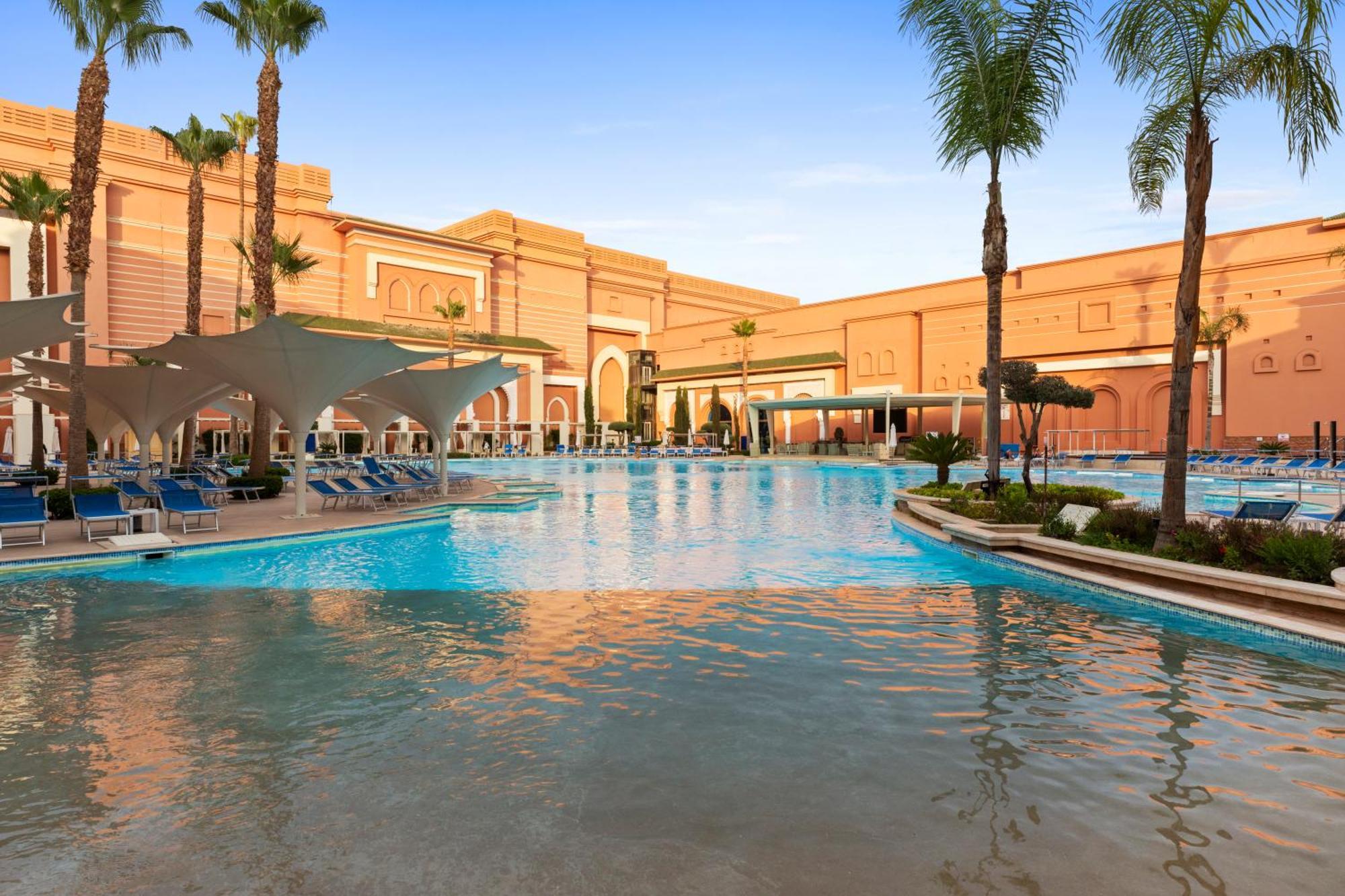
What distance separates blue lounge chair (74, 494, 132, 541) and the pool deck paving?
211 millimetres

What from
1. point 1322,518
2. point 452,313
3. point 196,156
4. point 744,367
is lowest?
point 1322,518

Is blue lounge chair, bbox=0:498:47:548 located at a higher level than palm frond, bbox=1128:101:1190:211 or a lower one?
lower

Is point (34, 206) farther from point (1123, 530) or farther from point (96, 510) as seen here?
point (1123, 530)

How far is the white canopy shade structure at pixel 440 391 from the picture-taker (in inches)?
677

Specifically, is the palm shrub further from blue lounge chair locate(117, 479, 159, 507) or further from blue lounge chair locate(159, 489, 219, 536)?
blue lounge chair locate(117, 479, 159, 507)

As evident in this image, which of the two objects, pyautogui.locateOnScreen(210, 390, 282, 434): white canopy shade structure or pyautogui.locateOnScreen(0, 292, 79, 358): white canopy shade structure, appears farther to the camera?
pyautogui.locateOnScreen(210, 390, 282, 434): white canopy shade structure

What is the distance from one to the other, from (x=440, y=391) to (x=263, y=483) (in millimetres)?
4530

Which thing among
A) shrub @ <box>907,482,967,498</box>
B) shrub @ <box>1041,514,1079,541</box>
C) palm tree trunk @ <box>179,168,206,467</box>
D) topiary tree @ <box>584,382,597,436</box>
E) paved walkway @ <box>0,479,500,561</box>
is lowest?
paved walkway @ <box>0,479,500,561</box>

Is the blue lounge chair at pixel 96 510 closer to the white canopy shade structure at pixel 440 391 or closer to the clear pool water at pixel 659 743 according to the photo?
the clear pool water at pixel 659 743

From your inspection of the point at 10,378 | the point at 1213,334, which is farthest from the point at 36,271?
the point at 1213,334

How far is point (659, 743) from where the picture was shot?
13.2 feet

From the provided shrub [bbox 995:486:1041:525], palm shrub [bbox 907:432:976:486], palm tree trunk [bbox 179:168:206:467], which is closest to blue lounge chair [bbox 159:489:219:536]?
palm tree trunk [bbox 179:168:206:467]

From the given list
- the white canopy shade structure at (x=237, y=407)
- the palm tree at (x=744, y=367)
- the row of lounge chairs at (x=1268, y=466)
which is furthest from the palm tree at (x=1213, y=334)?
the white canopy shade structure at (x=237, y=407)

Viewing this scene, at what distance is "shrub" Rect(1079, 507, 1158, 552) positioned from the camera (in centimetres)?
856
